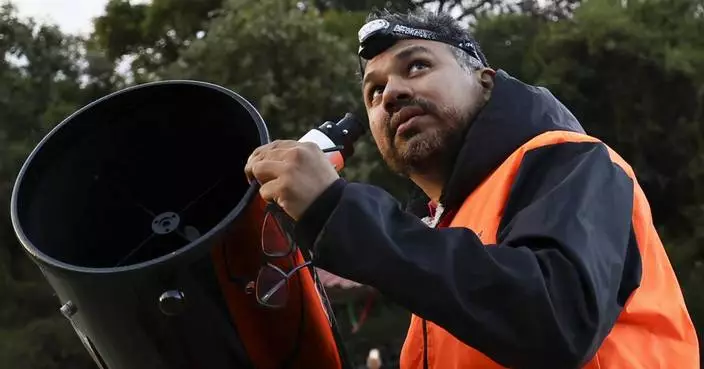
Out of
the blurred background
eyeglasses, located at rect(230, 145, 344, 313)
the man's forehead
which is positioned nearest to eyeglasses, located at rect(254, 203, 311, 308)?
eyeglasses, located at rect(230, 145, 344, 313)

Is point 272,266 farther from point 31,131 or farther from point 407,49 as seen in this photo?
point 31,131

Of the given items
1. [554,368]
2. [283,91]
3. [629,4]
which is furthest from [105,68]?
[554,368]

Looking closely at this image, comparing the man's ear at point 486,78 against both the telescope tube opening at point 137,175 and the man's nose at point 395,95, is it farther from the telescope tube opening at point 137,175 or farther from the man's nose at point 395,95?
the telescope tube opening at point 137,175

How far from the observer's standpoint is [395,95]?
163 cm

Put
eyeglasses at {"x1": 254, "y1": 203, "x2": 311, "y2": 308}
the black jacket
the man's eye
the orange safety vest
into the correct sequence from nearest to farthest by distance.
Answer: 1. the black jacket
2. the orange safety vest
3. eyeglasses at {"x1": 254, "y1": 203, "x2": 311, "y2": 308}
4. the man's eye

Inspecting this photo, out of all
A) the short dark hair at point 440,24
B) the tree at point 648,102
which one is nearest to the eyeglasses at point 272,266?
the short dark hair at point 440,24

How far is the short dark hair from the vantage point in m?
1.72

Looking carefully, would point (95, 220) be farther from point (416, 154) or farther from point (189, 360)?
point (416, 154)

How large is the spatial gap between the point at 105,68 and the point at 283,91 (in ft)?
9.94

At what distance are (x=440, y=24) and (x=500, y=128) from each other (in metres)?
0.32

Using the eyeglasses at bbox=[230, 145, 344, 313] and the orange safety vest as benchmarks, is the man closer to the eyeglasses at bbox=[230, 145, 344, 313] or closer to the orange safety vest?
the orange safety vest

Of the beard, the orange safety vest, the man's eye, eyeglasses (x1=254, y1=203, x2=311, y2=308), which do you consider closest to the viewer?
the orange safety vest

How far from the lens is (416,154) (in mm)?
1640

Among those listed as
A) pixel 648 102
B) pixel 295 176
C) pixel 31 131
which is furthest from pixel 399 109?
pixel 648 102
